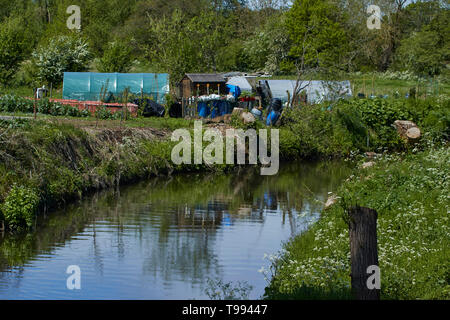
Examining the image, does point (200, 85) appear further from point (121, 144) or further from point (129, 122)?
point (121, 144)

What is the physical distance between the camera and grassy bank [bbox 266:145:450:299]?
952cm

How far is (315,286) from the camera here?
9.70 metres

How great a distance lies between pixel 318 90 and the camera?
137 ft

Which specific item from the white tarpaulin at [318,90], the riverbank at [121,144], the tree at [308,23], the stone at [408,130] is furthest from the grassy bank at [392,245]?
the tree at [308,23]

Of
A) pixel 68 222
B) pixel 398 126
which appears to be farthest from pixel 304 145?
pixel 68 222

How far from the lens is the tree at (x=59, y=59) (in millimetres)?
46125

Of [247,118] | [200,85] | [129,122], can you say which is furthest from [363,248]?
[200,85]

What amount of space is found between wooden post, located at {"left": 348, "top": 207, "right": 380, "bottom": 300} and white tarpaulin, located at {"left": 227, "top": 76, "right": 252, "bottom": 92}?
3286 cm

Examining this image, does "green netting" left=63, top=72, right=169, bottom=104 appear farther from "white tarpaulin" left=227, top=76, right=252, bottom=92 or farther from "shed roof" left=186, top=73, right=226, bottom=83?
"white tarpaulin" left=227, top=76, right=252, bottom=92

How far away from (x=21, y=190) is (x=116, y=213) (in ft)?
10.3

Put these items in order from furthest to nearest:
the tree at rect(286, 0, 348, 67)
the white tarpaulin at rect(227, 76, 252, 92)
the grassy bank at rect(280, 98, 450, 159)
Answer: the tree at rect(286, 0, 348, 67) < the white tarpaulin at rect(227, 76, 252, 92) < the grassy bank at rect(280, 98, 450, 159)

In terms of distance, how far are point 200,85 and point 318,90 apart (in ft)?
26.3

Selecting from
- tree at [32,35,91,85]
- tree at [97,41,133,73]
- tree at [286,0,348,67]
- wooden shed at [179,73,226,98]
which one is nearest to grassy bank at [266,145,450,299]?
wooden shed at [179,73,226,98]
